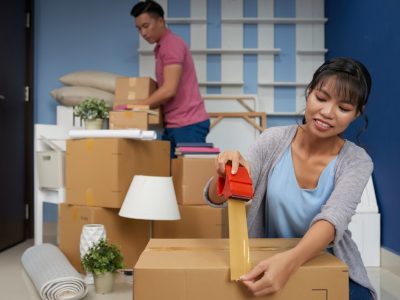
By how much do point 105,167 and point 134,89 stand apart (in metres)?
0.66

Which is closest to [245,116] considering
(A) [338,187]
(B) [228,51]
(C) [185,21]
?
(B) [228,51]

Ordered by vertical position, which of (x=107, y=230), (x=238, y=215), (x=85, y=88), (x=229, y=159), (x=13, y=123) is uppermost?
(x=85, y=88)

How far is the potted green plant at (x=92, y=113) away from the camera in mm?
2748

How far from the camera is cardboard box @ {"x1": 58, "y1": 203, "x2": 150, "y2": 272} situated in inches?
98.4

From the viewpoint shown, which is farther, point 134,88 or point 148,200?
point 134,88

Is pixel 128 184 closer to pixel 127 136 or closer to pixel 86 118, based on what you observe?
pixel 127 136

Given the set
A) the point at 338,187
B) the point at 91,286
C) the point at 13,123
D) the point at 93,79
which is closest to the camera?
the point at 338,187

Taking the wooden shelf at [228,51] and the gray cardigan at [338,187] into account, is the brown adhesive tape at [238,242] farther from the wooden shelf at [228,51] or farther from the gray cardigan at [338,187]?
the wooden shelf at [228,51]

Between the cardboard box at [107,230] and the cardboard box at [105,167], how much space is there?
0.05 metres

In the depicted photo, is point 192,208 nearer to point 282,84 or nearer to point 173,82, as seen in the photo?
point 173,82

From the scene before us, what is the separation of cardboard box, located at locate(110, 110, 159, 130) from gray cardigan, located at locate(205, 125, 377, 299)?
1547 mm

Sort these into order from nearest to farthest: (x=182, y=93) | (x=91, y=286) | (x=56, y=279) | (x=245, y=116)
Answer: (x=56, y=279)
(x=91, y=286)
(x=182, y=93)
(x=245, y=116)

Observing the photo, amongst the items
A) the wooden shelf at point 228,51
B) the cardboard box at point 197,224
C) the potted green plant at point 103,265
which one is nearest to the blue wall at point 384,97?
the wooden shelf at point 228,51

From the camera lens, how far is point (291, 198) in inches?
47.4
